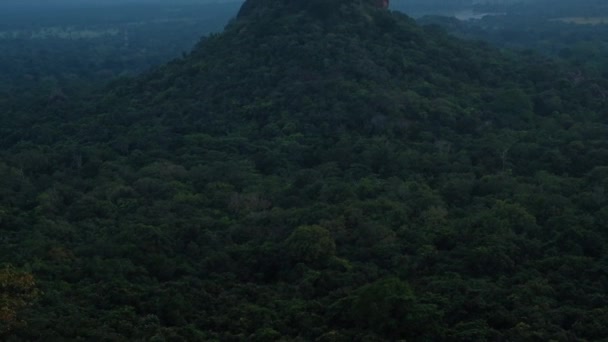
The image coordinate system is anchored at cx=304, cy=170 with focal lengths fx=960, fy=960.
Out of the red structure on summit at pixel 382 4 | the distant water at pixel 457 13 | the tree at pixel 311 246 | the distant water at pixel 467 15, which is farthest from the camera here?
the distant water at pixel 457 13

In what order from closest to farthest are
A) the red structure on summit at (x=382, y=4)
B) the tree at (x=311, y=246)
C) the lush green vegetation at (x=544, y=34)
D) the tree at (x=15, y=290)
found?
the tree at (x=15, y=290), the tree at (x=311, y=246), the red structure on summit at (x=382, y=4), the lush green vegetation at (x=544, y=34)

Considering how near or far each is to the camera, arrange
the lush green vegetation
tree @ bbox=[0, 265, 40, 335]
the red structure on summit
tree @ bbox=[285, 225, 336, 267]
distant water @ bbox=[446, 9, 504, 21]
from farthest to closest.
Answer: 1. distant water @ bbox=[446, 9, 504, 21]
2. the lush green vegetation
3. the red structure on summit
4. tree @ bbox=[285, 225, 336, 267]
5. tree @ bbox=[0, 265, 40, 335]

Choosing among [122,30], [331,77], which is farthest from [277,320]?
[122,30]

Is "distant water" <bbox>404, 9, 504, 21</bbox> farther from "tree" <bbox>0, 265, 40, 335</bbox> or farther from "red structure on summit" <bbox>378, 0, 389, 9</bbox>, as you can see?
"tree" <bbox>0, 265, 40, 335</bbox>

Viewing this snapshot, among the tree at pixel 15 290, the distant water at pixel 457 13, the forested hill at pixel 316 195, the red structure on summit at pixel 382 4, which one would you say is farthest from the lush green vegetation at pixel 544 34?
the tree at pixel 15 290

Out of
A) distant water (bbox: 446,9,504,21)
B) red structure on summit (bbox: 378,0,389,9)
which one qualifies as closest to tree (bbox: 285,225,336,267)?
red structure on summit (bbox: 378,0,389,9)

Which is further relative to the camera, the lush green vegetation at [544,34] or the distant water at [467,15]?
the distant water at [467,15]

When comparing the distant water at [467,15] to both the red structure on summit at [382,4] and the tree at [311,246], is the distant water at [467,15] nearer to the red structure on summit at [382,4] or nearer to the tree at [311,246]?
the red structure on summit at [382,4]

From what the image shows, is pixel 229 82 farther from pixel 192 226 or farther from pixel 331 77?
pixel 192 226
